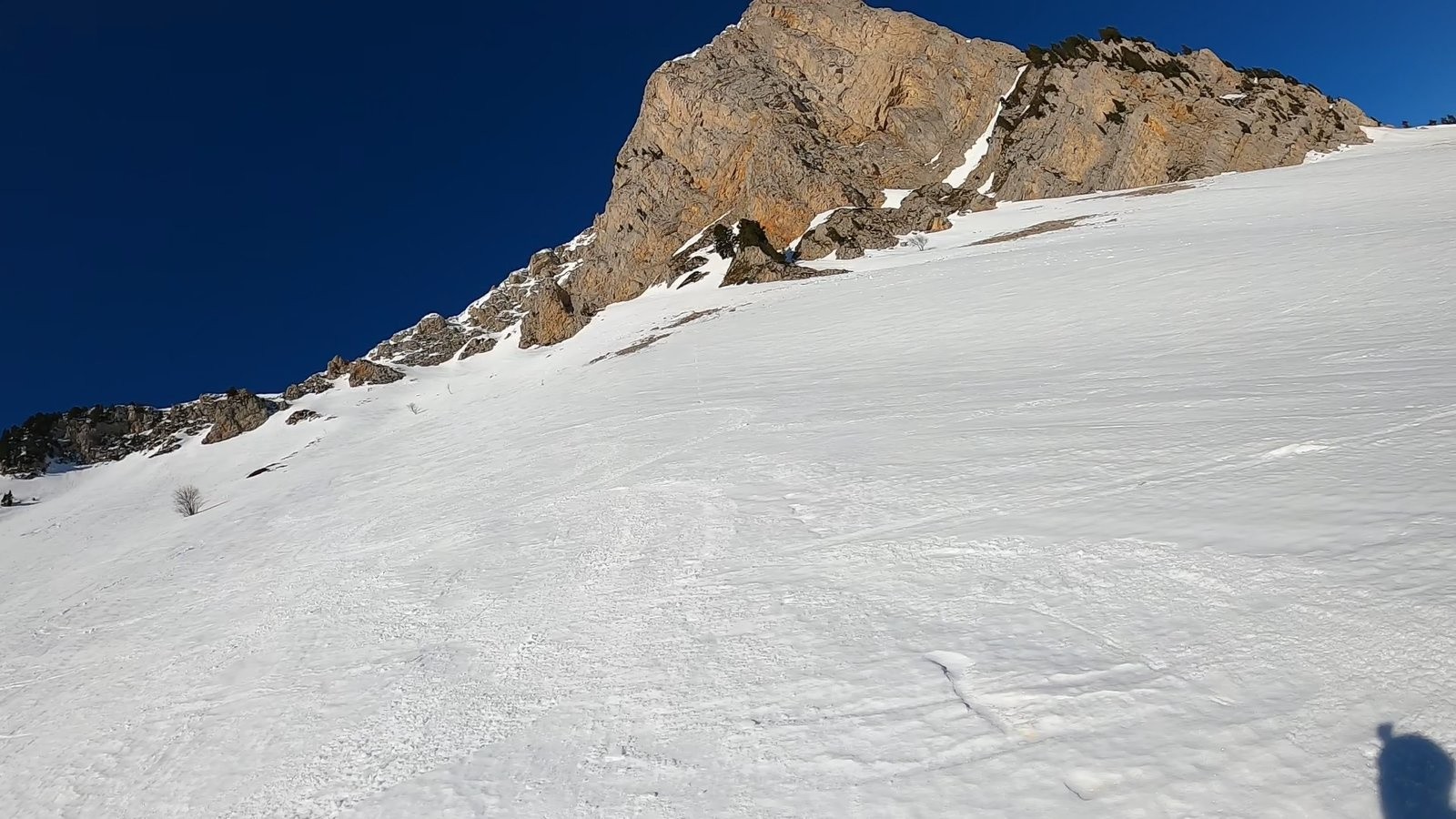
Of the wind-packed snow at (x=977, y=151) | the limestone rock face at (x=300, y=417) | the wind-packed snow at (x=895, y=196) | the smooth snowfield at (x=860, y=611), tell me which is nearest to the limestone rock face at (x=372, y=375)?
the limestone rock face at (x=300, y=417)

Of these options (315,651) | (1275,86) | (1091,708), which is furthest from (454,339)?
(1275,86)

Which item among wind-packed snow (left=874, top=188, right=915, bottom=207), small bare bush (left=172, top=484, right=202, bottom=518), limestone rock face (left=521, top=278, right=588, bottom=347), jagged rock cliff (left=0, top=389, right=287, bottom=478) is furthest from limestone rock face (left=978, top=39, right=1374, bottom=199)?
jagged rock cliff (left=0, top=389, right=287, bottom=478)

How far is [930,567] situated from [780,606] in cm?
Result: 108

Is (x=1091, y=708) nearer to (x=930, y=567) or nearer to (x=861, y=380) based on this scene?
(x=930, y=567)

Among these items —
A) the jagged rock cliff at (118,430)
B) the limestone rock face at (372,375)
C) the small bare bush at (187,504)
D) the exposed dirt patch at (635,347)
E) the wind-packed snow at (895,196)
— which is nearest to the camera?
the small bare bush at (187,504)

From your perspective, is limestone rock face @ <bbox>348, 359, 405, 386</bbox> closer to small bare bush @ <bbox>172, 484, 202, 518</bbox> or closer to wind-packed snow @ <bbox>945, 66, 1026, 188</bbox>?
small bare bush @ <bbox>172, 484, 202, 518</bbox>

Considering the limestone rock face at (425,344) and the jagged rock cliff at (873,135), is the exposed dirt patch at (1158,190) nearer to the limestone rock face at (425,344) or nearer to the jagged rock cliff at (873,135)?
the jagged rock cliff at (873,135)

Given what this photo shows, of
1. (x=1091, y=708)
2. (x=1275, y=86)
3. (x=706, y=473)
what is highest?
(x=1275, y=86)

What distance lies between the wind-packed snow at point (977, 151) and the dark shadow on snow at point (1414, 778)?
62.6 m

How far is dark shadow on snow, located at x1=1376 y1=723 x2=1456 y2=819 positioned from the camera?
2211mm

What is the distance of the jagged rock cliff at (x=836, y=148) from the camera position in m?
50.3

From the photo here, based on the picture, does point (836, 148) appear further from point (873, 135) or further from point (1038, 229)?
point (1038, 229)

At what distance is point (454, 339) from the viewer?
6366cm

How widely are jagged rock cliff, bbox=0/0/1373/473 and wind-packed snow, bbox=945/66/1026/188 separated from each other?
0.71 ft
